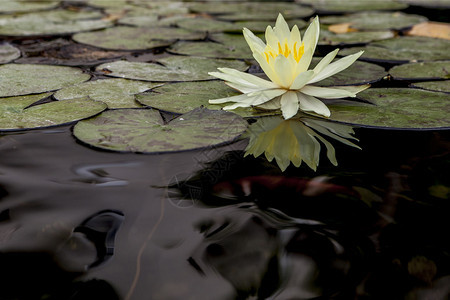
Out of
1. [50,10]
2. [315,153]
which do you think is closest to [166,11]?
[50,10]

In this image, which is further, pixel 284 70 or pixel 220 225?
pixel 284 70

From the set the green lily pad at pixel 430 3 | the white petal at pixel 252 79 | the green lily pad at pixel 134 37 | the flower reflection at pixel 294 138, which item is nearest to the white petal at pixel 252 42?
the white petal at pixel 252 79

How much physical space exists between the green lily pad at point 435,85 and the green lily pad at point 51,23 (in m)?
1.91

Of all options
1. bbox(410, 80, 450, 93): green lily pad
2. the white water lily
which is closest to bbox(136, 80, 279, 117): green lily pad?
the white water lily

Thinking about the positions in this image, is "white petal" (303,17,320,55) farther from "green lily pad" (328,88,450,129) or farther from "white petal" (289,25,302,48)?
"green lily pad" (328,88,450,129)

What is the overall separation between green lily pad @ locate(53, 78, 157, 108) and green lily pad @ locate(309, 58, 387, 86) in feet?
2.16

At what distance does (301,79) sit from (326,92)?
0.10 metres

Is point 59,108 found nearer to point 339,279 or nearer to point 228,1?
point 339,279

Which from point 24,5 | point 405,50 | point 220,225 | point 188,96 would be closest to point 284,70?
point 188,96

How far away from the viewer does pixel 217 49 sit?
80.6 inches

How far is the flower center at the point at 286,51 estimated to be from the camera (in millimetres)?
1287

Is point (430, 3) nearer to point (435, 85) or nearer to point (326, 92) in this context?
point (435, 85)

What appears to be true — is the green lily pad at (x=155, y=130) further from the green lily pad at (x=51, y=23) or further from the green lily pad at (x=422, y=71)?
the green lily pad at (x=51, y=23)

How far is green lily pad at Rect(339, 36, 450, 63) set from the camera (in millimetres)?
1895
